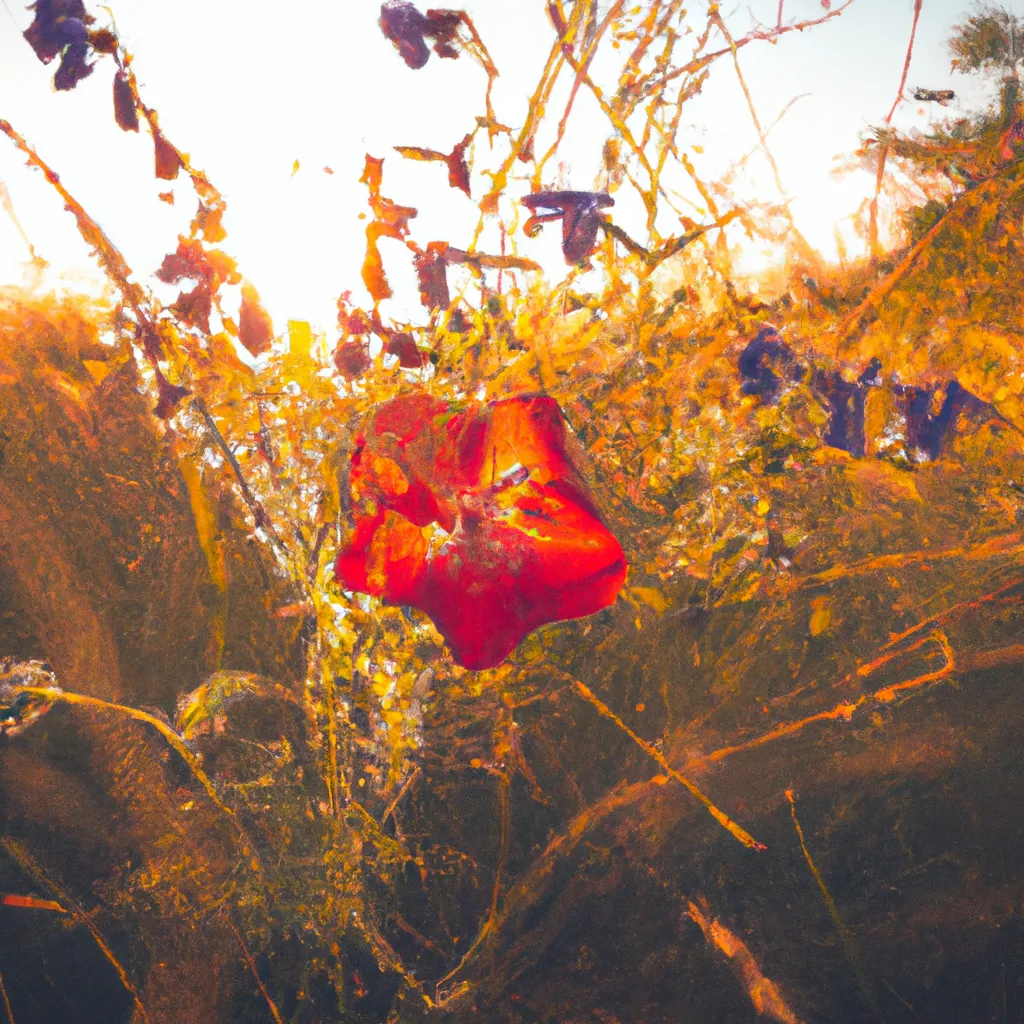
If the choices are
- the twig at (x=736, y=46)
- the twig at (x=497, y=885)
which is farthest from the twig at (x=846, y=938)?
the twig at (x=736, y=46)

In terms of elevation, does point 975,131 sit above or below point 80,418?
below

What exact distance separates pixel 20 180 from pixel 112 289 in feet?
0.62

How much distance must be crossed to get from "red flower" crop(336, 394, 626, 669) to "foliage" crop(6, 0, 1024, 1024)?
0.06 feet

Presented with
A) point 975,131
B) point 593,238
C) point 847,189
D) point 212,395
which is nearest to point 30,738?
point 212,395

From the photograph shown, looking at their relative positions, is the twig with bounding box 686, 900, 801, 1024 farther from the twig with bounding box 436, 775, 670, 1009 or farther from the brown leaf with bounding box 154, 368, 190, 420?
the brown leaf with bounding box 154, 368, 190, 420

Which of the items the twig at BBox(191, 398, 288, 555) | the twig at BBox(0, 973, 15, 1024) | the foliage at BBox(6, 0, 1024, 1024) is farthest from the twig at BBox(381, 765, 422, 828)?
the twig at BBox(0, 973, 15, 1024)

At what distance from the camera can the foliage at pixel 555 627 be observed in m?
0.82

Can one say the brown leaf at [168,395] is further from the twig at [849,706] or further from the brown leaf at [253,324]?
the twig at [849,706]

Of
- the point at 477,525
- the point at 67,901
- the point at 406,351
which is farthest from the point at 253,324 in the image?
the point at 67,901

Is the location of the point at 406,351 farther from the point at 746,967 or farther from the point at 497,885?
the point at 746,967

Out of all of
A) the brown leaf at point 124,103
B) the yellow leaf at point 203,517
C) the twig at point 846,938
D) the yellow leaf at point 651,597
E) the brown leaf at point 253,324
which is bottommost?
the twig at point 846,938

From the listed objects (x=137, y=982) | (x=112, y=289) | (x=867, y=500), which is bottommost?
(x=137, y=982)

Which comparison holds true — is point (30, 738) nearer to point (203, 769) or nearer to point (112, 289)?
point (203, 769)

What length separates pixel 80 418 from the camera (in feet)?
2.79
